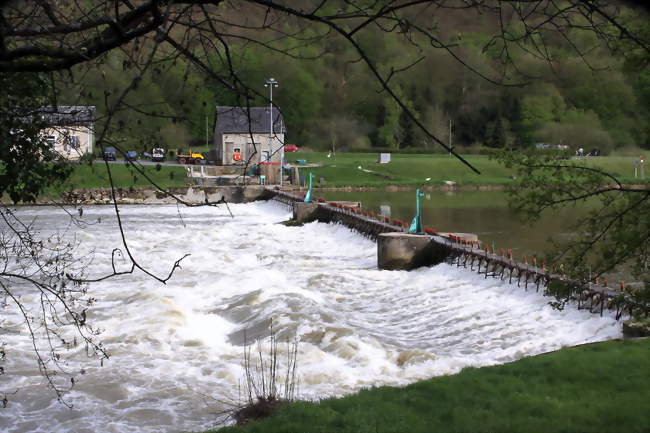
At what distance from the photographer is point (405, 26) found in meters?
4.29

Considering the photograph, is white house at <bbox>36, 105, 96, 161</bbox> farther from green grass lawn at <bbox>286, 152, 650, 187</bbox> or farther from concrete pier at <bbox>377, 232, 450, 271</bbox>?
green grass lawn at <bbox>286, 152, 650, 187</bbox>

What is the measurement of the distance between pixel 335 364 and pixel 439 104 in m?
75.3

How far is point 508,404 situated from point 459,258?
11.7 m

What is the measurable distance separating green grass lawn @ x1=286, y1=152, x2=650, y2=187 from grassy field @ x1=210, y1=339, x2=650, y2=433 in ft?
170

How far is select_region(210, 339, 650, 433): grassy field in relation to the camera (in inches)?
267

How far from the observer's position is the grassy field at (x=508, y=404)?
6.78m

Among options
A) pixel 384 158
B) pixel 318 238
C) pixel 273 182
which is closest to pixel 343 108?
pixel 384 158

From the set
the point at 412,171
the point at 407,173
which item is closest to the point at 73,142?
the point at 407,173

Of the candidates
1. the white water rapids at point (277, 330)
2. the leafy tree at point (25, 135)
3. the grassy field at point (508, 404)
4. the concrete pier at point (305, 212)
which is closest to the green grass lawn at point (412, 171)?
the concrete pier at point (305, 212)

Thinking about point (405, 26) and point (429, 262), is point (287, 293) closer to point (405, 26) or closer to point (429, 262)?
point (429, 262)

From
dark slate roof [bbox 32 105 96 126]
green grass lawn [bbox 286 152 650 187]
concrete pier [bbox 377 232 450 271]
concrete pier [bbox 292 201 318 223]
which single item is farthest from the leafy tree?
green grass lawn [bbox 286 152 650 187]

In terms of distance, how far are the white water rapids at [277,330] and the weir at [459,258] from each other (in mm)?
286

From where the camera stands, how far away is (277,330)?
536 inches

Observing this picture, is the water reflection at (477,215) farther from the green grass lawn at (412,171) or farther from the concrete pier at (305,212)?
the green grass lawn at (412,171)
